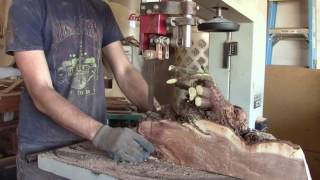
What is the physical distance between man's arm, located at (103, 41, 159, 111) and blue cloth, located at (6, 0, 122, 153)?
13 cm

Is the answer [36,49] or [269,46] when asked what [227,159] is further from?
[269,46]

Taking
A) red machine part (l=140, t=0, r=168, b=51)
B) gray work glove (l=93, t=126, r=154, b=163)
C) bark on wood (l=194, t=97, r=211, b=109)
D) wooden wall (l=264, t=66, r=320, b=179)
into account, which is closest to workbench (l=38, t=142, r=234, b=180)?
gray work glove (l=93, t=126, r=154, b=163)

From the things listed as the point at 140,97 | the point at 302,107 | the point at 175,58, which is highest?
the point at 175,58

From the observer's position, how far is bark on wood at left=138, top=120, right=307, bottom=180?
893mm

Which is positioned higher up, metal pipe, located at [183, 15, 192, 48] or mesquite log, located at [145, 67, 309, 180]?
metal pipe, located at [183, 15, 192, 48]

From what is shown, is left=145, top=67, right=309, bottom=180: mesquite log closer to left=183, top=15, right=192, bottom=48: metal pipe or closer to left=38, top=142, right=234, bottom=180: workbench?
left=38, top=142, right=234, bottom=180: workbench

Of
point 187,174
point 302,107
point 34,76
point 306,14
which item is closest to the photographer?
point 187,174

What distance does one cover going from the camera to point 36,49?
3.51 ft

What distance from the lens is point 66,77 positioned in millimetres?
1178

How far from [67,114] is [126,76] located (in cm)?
44

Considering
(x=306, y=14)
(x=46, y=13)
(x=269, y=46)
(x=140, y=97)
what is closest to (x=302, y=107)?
(x=269, y=46)

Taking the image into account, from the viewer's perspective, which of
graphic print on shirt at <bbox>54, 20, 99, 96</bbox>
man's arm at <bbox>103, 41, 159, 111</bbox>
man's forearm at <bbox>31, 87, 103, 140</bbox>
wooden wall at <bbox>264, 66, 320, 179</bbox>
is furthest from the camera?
wooden wall at <bbox>264, 66, 320, 179</bbox>

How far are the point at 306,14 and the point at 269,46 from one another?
342mm

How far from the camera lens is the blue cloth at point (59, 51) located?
109 centimetres
